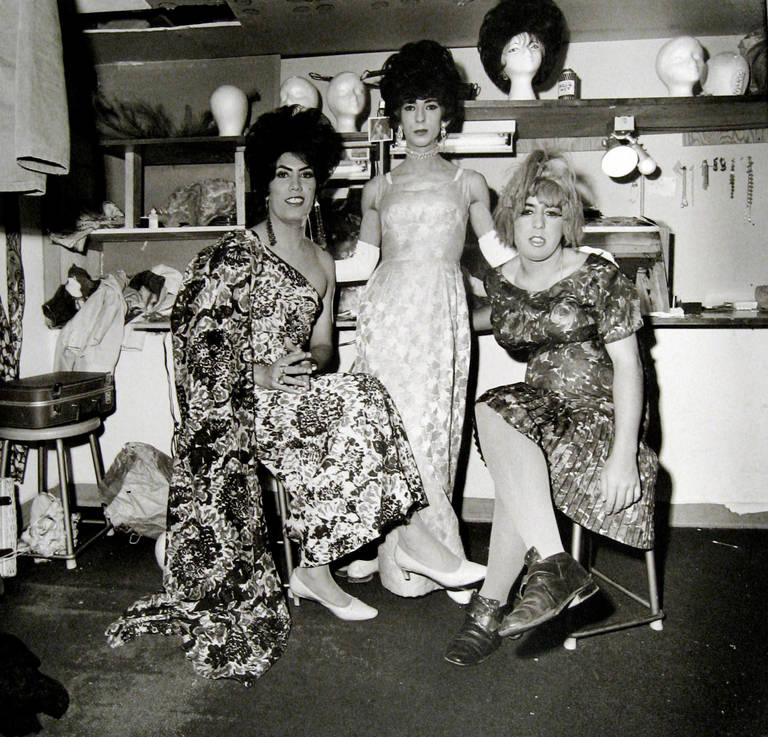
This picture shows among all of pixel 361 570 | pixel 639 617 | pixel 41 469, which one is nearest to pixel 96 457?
pixel 41 469

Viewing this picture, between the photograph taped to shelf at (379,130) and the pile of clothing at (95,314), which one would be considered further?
the pile of clothing at (95,314)

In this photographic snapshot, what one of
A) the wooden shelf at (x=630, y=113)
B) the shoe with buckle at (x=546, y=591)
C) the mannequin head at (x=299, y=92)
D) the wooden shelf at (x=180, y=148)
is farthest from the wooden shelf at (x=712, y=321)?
the wooden shelf at (x=180, y=148)

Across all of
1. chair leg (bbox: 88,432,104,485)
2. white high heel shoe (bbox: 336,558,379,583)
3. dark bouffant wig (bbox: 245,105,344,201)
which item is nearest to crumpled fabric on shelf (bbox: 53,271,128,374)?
chair leg (bbox: 88,432,104,485)

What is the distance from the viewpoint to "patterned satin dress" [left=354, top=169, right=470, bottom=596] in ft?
7.32

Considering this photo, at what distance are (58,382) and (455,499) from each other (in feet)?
5.81

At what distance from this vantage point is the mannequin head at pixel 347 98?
10.3ft

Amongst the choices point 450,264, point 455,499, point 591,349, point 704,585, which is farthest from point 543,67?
point 704,585

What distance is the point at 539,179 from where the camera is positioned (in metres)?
1.92

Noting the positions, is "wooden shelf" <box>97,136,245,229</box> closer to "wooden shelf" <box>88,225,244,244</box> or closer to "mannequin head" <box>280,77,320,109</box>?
"wooden shelf" <box>88,225,244,244</box>

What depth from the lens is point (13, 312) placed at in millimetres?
2857

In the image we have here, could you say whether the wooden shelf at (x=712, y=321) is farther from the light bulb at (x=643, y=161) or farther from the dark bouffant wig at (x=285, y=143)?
the dark bouffant wig at (x=285, y=143)

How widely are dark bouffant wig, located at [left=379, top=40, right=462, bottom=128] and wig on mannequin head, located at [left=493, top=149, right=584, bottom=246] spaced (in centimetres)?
62

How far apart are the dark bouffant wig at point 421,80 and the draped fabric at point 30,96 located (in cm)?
117

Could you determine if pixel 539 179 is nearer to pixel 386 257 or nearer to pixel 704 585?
pixel 386 257
